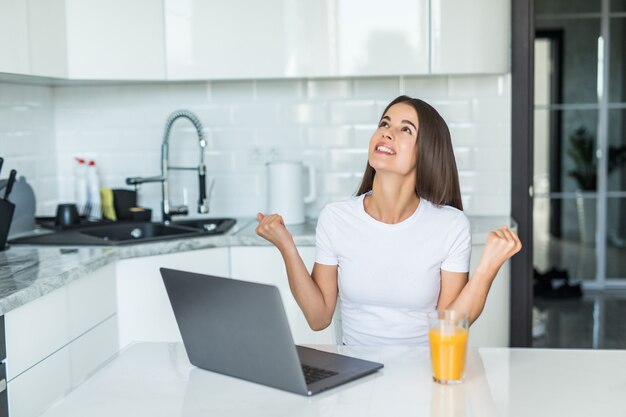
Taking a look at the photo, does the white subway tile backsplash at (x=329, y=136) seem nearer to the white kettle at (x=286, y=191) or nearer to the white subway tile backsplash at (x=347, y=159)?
the white subway tile backsplash at (x=347, y=159)

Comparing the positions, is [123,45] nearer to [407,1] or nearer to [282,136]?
[282,136]

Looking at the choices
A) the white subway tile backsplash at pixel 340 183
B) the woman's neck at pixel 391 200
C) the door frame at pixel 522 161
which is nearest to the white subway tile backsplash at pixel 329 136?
the white subway tile backsplash at pixel 340 183

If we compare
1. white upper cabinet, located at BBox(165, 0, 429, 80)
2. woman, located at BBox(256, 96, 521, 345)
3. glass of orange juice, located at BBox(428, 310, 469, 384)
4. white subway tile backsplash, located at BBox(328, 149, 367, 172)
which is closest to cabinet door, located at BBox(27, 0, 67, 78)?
white upper cabinet, located at BBox(165, 0, 429, 80)

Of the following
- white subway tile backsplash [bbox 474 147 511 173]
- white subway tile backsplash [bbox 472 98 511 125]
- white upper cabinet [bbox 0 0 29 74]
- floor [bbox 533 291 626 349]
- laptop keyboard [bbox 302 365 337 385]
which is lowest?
floor [bbox 533 291 626 349]

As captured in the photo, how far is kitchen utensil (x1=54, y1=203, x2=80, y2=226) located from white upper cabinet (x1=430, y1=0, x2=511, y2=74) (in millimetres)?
1549

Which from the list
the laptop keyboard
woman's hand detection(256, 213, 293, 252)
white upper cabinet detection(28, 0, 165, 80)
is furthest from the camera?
white upper cabinet detection(28, 0, 165, 80)

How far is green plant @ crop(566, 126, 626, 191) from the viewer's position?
22.8 feet

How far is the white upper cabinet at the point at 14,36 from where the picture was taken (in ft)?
9.14

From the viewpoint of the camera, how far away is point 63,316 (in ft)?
8.42

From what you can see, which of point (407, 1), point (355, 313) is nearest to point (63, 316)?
point (355, 313)

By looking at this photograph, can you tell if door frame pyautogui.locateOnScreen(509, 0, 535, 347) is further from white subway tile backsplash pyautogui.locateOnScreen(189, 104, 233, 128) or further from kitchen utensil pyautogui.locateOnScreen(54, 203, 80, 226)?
kitchen utensil pyautogui.locateOnScreen(54, 203, 80, 226)

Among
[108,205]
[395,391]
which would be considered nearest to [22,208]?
[108,205]

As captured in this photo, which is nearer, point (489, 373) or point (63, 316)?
point (489, 373)

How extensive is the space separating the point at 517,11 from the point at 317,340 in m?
1.61
